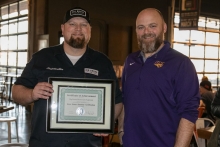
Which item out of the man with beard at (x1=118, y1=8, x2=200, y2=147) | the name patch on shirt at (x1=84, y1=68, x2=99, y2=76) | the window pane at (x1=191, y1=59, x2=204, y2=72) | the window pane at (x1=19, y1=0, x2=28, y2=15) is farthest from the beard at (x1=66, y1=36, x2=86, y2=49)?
the window pane at (x1=191, y1=59, x2=204, y2=72)

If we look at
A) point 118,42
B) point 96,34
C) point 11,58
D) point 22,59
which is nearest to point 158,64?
point 96,34

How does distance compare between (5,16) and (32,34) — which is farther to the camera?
(5,16)

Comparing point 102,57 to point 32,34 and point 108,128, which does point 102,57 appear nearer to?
point 108,128

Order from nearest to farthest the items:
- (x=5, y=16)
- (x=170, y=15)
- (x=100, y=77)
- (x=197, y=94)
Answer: (x=197, y=94)
(x=100, y=77)
(x=170, y=15)
(x=5, y=16)

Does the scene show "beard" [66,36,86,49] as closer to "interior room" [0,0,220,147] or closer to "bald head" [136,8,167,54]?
"bald head" [136,8,167,54]

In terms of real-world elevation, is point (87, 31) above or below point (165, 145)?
above

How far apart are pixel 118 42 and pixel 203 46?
4.83m

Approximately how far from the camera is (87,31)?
2277 mm

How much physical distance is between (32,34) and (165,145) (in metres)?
8.60

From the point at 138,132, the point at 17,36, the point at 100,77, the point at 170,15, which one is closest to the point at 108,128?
the point at 138,132

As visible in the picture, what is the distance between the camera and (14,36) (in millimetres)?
12664

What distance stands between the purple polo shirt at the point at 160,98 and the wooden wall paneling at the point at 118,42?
8.25 meters

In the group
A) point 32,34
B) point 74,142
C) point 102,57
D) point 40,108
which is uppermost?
point 32,34

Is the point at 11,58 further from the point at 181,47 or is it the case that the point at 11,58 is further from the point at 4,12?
the point at 181,47
